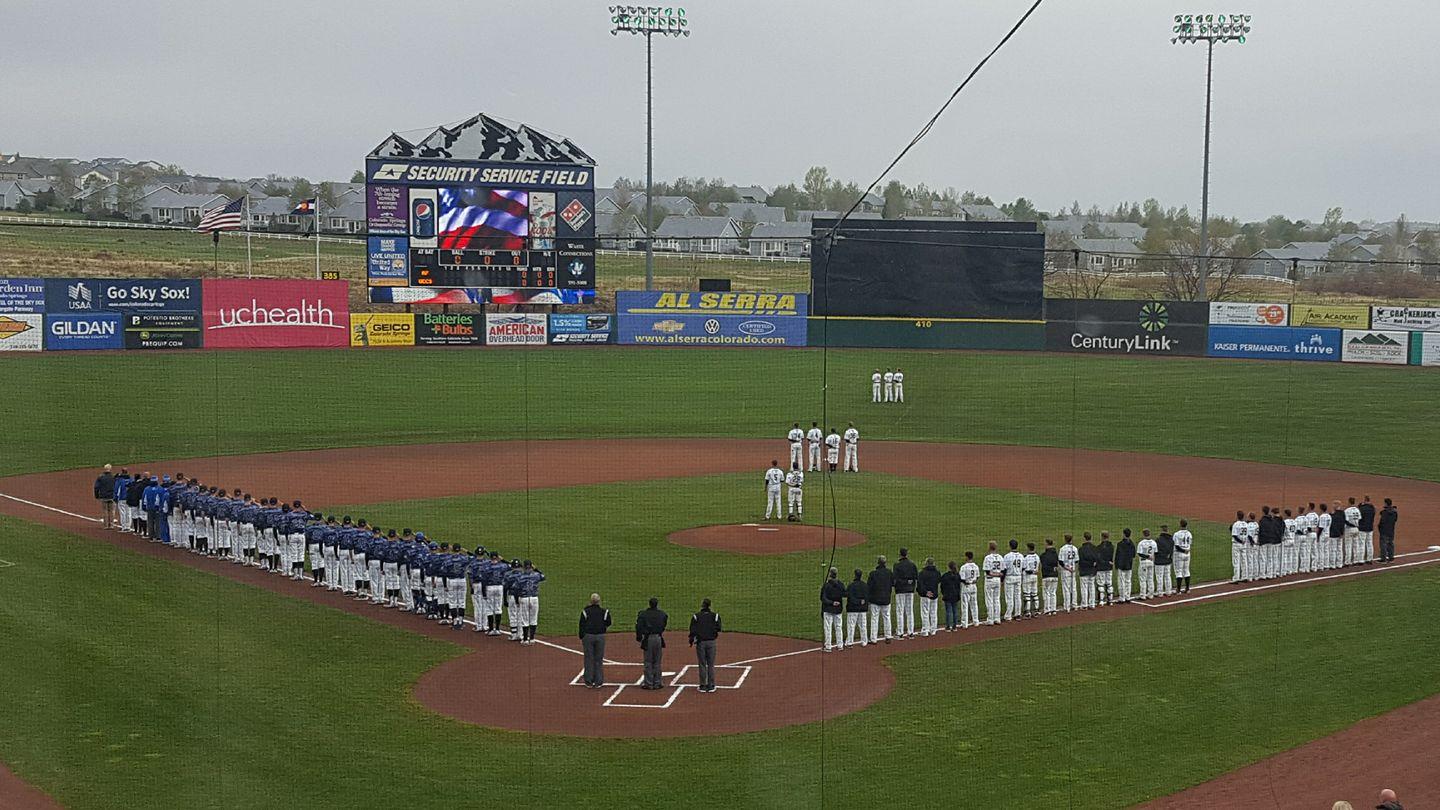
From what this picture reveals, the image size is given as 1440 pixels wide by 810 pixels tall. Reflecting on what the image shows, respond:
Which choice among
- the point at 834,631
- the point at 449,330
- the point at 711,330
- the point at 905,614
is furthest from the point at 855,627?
the point at 449,330

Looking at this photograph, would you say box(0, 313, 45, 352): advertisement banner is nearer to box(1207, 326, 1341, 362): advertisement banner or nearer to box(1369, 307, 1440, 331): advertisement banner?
box(1207, 326, 1341, 362): advertisement banner

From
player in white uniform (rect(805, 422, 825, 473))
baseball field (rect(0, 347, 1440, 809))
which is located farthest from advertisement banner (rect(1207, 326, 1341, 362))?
player in white uniform (rect(805, 422, 825, 473))

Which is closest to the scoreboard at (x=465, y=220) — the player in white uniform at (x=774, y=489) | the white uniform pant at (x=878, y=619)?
the player in white uniform at (x=774, y=489)

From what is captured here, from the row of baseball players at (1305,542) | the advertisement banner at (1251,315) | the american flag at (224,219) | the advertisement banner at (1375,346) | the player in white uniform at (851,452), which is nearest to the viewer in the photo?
the row of baseball players at (1305,542)

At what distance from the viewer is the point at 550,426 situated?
34.5 m

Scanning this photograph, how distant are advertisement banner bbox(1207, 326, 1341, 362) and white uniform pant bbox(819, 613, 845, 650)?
32.6 m

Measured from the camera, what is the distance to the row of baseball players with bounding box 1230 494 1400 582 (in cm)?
1738

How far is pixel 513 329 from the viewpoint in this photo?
44.9 meters

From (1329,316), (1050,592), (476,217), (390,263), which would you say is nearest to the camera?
(1050,592)

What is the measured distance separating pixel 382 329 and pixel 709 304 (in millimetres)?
11645

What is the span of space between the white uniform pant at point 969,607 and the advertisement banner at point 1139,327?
2793 centimetres

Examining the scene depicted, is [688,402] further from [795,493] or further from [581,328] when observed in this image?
[795,493]

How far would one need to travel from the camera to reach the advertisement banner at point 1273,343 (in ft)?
138

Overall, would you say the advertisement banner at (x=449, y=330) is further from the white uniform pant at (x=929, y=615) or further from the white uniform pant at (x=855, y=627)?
the white uniform pant at (x=855, y=627)
